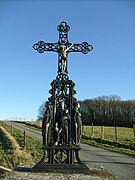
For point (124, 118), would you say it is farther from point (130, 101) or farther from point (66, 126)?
point (66, 126)

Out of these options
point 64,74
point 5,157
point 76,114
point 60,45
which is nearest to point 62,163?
point 76,114

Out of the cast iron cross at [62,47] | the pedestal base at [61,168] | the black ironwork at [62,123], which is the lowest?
the pedestal base at [61,168]

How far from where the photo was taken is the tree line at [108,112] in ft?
206

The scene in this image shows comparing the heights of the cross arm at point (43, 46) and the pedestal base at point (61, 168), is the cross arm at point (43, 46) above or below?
above

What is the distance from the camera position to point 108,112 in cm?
6738

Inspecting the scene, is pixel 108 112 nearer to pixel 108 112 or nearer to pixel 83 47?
pixel 108 112

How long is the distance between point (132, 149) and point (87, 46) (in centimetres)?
1062

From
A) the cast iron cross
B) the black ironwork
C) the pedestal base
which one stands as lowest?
the pedestal base

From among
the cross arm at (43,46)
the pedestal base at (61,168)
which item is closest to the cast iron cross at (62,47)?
the cross arm at (43,46)

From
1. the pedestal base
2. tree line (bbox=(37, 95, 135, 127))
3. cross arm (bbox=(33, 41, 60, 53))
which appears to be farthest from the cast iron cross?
tree line (bbox=(37, 95, 135, 127))

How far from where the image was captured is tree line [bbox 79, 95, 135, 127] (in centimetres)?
6288

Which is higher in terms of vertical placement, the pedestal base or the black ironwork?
the black ironwork

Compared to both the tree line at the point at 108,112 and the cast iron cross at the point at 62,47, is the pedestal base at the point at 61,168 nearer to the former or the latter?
the cast iron cross at the point at 62,47

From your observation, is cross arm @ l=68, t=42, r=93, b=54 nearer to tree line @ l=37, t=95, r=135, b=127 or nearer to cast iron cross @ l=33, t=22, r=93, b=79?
cast iron cross @ l=33, t=22, r=93, b=79
